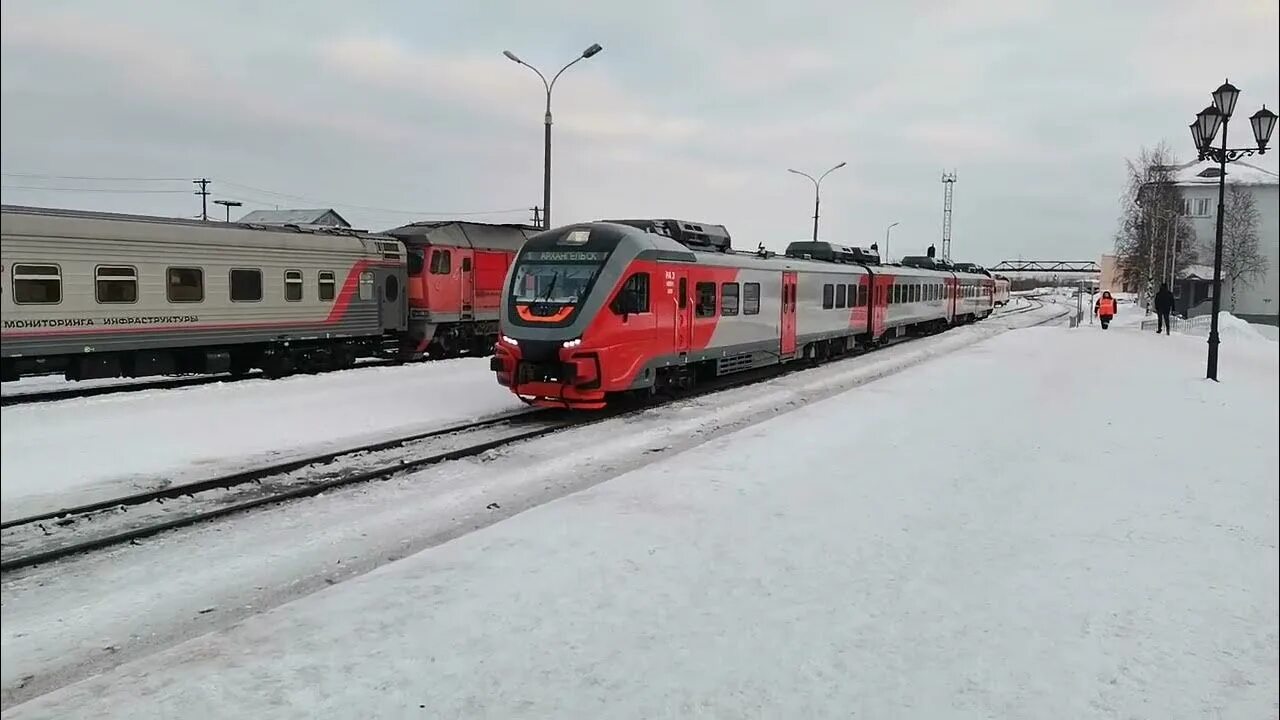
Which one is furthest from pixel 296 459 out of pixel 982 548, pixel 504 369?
pixel 982 548

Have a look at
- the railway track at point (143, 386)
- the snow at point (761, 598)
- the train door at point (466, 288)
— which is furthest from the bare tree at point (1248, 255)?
the train door at point (466, 288)

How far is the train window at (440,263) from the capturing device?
20734mm

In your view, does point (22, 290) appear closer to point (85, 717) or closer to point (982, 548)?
point (85, 717)

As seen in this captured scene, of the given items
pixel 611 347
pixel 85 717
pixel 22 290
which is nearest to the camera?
pixel 85 717

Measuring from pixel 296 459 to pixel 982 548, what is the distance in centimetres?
699

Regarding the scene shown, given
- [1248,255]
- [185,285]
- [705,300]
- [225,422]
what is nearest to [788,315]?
[705,300]

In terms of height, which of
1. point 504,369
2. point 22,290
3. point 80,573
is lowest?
point 80,573

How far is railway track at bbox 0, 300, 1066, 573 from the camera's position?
6.46 metres

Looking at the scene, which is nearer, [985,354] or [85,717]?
[85,717]

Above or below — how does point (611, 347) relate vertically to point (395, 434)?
above

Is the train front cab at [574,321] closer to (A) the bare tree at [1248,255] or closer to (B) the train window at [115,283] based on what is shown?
(B) the train window at [115,283]

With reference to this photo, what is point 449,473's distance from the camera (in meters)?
9.00

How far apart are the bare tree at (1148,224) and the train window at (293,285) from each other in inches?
1009

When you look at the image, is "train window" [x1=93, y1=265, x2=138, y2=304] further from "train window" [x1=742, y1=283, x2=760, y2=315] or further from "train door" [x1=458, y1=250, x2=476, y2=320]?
"train window" [x1=742, y1=283, x2=760, y2=315]
